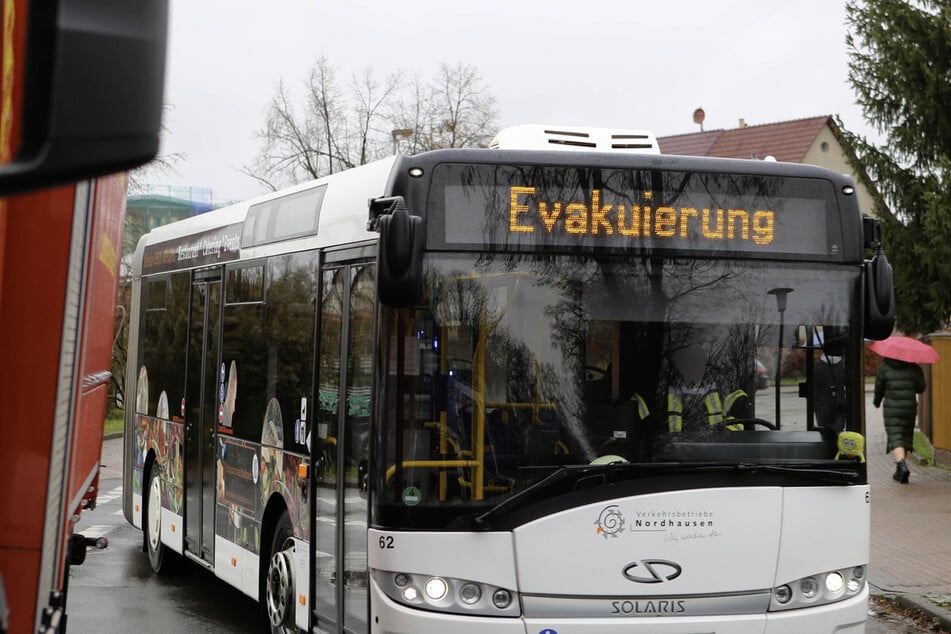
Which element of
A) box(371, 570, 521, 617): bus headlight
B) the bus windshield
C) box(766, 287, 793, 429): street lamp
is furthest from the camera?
box(766, 287, 793, 429): street lamp

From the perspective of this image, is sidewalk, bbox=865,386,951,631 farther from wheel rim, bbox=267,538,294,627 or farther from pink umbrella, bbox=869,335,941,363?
wheel rim, bbox=267,538,294,627

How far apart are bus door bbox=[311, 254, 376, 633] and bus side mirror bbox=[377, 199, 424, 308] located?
0.61m

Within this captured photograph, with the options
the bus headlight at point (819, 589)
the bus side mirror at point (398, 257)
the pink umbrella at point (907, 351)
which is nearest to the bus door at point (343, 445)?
the bus side mirror at point (398, 257)

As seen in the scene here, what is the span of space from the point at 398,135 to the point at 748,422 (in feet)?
131

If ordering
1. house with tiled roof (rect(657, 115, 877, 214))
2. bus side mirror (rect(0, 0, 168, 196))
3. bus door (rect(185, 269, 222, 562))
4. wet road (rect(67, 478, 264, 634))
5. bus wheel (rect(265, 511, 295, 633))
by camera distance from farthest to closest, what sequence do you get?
house with tiled roof (rect(657, 115, 877, 214)) < bus door (rect(185, 269, 222, 562)) < wet road (rect(67, 478, 264, 634)) < bus wheel (rect(265, 511, 295, 633)) < bus side mirror (rect(0, 0, 168, 196))

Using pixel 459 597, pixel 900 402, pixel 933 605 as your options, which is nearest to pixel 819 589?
pixel 459 597

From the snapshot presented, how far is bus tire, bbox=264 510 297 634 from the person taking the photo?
321 inches

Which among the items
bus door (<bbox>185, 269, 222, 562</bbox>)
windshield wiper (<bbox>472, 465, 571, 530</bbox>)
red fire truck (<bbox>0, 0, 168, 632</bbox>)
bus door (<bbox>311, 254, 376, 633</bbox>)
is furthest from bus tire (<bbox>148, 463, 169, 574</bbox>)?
red fire truck (<bbox>0, 0, 168, 632</bbox>)

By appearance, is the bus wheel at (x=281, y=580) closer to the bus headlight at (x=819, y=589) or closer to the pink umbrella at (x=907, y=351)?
the bus headlight at (x=819, y=589)

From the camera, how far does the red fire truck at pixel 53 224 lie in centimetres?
199

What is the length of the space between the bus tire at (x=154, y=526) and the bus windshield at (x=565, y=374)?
20.0 feet

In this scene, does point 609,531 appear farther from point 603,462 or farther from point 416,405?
point 416,405

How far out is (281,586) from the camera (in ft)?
27.2

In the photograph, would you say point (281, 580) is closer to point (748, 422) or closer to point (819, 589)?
point (748, 422)
